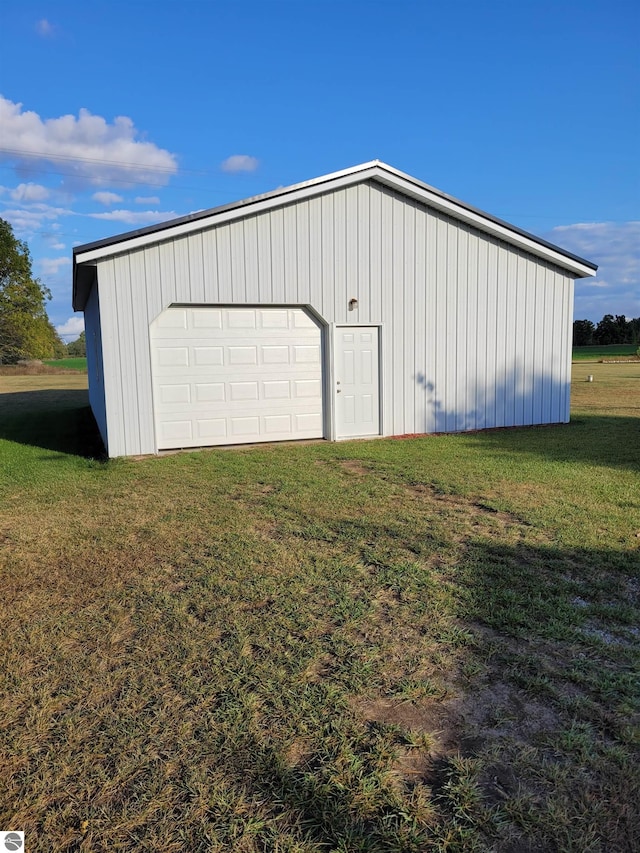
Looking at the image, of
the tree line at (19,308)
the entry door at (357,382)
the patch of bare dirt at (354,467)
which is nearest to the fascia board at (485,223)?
the entry door at (357,382)

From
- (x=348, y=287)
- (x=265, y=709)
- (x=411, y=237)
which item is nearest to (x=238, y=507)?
(x=265, y=709)

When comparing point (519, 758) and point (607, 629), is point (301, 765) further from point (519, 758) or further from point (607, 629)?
point (607, 629)

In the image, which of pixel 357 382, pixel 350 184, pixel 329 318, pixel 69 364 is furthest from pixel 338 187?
pixel 69 364

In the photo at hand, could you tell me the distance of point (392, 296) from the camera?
10.3m

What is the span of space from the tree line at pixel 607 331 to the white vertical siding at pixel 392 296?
61188 millimetres

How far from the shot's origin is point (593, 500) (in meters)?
5.68

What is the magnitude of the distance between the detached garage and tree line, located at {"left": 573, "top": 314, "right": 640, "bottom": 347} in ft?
202

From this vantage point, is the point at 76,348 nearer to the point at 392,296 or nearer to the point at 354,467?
the point at 392,296

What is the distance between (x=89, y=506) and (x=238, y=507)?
5.20 feet

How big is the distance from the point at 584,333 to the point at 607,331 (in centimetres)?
278

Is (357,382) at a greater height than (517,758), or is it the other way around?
(357,382)

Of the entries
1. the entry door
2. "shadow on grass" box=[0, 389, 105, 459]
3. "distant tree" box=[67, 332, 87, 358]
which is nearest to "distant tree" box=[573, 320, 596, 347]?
"shadow on grass" box=[0, 389, 105, 459]

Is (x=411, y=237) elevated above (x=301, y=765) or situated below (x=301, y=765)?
above

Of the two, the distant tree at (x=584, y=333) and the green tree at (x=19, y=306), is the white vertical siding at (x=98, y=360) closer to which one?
the green tree at (x=19, y=306)
